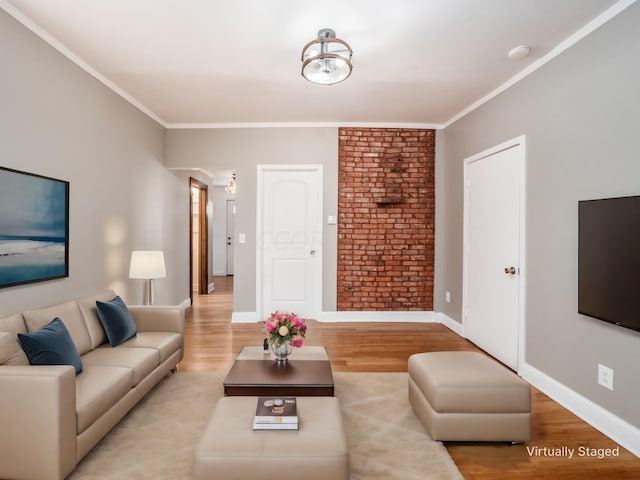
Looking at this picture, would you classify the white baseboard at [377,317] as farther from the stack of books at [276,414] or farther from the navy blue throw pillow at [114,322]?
the stack of books at [276,414]

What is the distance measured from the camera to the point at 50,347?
83.2 inches

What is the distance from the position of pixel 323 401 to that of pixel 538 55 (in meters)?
3.24

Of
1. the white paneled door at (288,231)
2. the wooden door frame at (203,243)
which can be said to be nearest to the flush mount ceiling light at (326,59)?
the white paneled door at (288,231)

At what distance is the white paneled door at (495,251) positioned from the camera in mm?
3482

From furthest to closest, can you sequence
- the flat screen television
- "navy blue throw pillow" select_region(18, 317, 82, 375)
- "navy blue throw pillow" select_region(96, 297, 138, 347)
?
1. "navy blue throw pillow" select_region(96, 297, 138, 347)
2. the flat screen television
3. "navy blue throw pillow" select_region(18, 317, 82, 375)

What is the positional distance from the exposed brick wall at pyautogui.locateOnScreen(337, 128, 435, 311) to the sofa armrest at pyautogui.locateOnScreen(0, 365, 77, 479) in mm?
3833

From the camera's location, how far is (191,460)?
2049mm

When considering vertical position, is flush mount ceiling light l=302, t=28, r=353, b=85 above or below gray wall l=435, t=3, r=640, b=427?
above

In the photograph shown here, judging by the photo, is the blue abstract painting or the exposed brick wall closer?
the blue abstract painting

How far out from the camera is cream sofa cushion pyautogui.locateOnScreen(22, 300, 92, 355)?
2371mm

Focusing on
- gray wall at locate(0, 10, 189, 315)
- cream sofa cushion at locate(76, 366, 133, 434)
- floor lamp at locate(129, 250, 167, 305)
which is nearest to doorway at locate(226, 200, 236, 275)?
gray wall at locate(0, 10, 189, 315)

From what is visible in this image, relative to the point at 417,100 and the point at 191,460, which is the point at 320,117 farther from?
the point at 191,460

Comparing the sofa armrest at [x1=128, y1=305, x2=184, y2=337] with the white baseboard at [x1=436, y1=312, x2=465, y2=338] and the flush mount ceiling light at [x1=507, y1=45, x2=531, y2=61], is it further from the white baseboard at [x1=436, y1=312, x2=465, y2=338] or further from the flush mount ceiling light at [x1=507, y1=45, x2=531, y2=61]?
the flush mount ceiling light at [x1=507, y1=45, x2=531, y2=61]

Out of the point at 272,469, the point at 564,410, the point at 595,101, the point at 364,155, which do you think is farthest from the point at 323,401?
the point at 364,155
